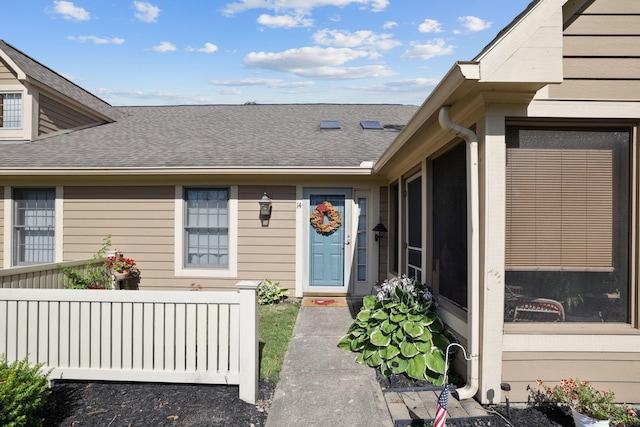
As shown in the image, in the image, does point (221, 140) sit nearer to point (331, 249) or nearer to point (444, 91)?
point (331, 249)

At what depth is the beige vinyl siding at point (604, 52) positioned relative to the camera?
2863mm

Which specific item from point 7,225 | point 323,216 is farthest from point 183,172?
point 7,225

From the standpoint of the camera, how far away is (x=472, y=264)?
295 cm

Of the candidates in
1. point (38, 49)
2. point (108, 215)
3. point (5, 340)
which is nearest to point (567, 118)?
point (5, 340)

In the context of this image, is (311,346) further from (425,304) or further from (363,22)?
(363,22)

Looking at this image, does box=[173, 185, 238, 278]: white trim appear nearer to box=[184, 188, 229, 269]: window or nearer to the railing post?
box=[184, 188, 229, 269]: window

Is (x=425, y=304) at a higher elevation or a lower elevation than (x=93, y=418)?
higher

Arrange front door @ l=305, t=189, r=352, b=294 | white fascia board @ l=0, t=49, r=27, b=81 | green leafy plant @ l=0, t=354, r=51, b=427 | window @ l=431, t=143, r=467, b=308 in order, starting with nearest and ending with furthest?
green leafy plant @ l=0, t=354, r=51, b=427
window @ l=431, t=143, r=467, b=308
front door @ l=305, t=189, r=352, b=294
white fascia board @ l=0, t=49, r=27, b=81

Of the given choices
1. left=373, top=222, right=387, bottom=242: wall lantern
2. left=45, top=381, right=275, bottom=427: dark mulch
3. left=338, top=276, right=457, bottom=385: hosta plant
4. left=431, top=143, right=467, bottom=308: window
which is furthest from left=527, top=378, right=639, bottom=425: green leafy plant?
left=373, top=222, right=387, bottom=242: wall lantern

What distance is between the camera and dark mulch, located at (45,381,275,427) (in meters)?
2.70

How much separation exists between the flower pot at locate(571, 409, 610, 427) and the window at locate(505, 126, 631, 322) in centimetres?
69

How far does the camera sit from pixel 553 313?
9.71 ft

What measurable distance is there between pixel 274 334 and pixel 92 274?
10.2 ft

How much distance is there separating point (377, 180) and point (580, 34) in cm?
410
